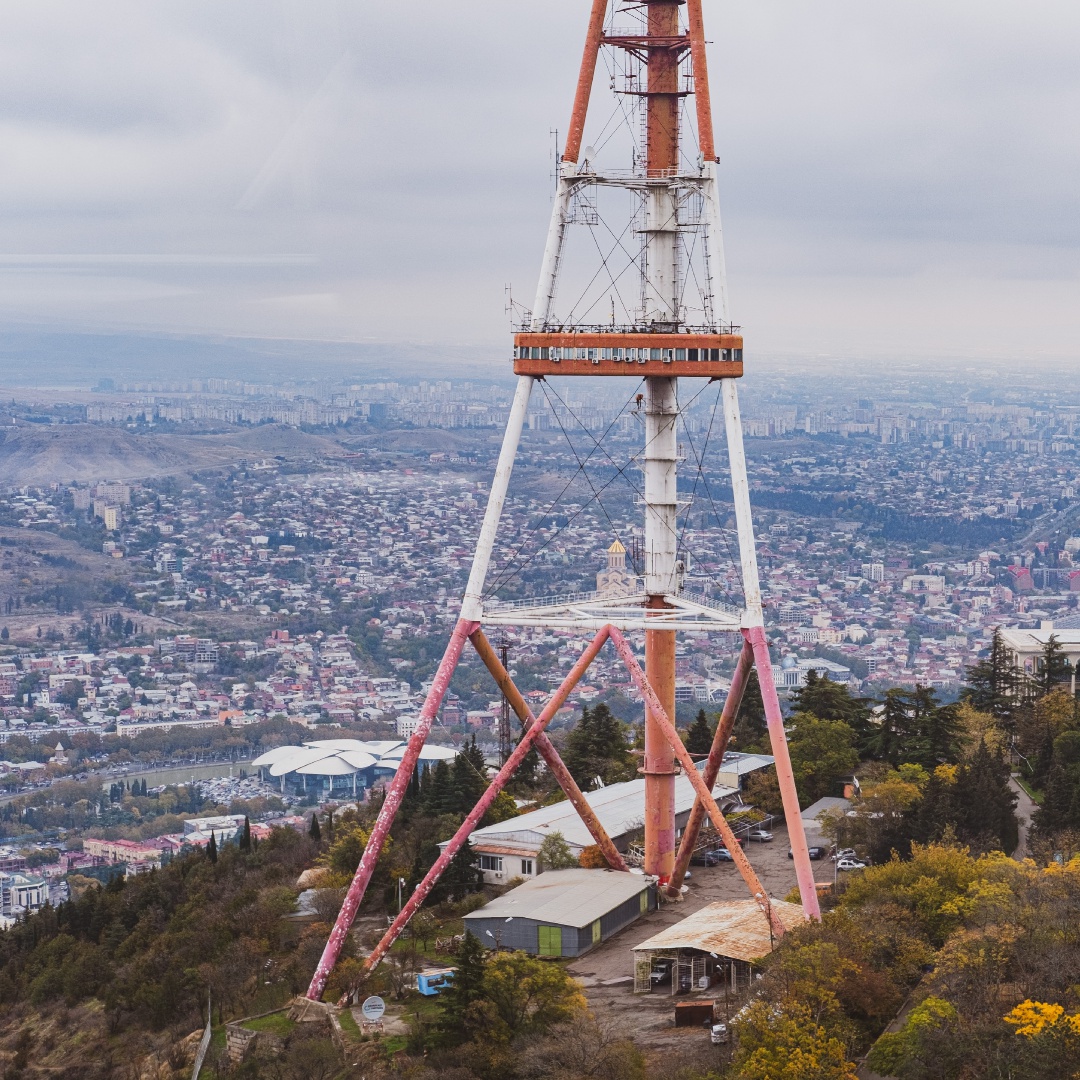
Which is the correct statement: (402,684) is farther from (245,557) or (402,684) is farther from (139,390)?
(139,390)

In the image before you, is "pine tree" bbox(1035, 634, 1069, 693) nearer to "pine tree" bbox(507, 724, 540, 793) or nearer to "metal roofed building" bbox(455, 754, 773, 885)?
"metal roofed building" bbox(455, 754, 773, 885)

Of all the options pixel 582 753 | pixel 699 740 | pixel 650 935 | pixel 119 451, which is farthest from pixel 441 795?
pixel 119 451

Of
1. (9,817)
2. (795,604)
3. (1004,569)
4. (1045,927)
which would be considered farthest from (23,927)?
(1004,569)

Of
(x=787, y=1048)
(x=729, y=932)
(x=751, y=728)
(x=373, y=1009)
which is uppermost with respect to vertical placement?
(x=787, y=1048)

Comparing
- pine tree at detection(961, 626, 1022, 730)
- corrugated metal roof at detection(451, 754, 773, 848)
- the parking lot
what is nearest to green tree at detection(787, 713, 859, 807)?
corrugated metal roof at detection(451, 754, 773, 848)

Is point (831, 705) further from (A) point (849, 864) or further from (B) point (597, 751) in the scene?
(A) point (849, 864)

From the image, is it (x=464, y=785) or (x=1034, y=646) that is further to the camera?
(x=1034, y=646)

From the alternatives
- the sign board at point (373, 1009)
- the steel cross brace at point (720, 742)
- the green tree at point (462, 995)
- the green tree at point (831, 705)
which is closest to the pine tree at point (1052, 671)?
the green tree at point (831, 705)
